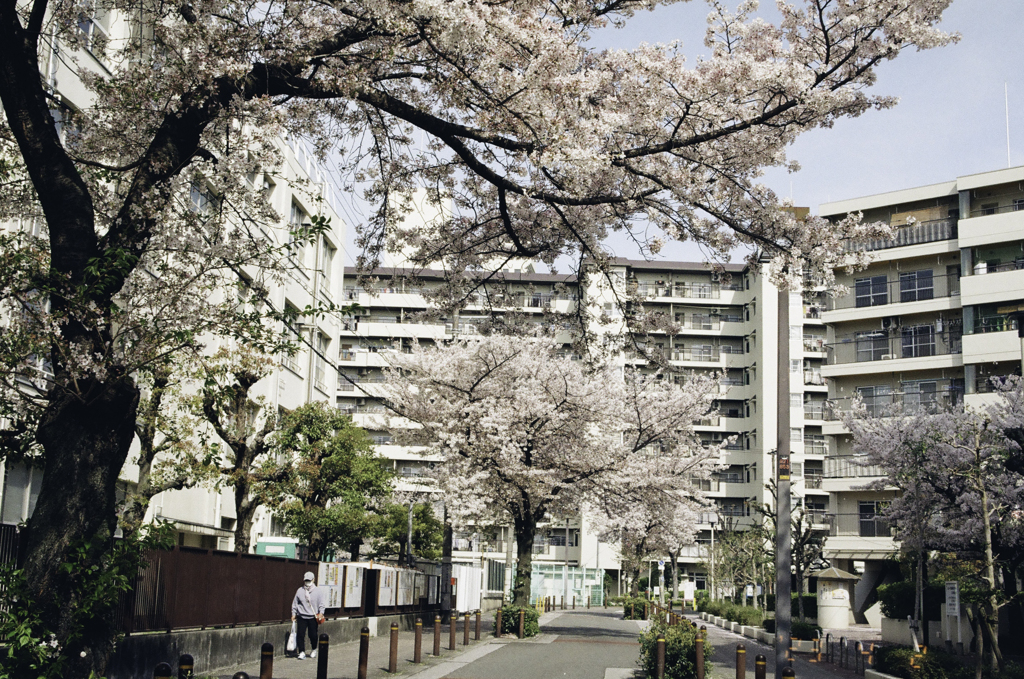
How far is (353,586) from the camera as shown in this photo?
24.0 m

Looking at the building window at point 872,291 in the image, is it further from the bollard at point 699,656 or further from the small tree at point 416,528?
the bollard at point 699,656

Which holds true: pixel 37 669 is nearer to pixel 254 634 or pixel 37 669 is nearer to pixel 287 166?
pixel 254 634

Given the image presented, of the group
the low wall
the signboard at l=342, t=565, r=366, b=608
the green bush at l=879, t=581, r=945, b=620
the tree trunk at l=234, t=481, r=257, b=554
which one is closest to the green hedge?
the green bush at l=879, t=581, r=945, b=620

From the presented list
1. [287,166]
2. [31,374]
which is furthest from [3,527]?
[287,166]

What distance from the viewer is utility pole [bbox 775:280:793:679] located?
1440cm

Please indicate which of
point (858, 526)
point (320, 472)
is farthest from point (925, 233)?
point (320, 472)

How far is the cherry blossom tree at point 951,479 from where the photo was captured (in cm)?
2309

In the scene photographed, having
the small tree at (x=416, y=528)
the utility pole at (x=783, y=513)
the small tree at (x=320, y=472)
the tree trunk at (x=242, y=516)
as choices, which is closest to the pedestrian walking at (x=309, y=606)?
the tree trunk at (x=242, y=516)

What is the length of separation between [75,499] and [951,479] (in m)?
25.1

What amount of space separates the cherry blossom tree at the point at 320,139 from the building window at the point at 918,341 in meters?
39.2

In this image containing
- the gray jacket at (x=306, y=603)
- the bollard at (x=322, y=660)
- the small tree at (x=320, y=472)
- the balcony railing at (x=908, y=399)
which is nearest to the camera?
the bollard at (x=322, y=660)

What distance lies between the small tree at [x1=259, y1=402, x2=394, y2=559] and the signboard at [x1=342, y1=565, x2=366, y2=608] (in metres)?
2.90

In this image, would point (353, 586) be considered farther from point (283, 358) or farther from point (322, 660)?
point (283, 358)

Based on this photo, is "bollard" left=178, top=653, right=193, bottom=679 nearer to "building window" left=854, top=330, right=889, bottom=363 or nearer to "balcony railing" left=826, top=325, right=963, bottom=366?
"balcony railing" left=826, top=325, right=963, bottom=366
